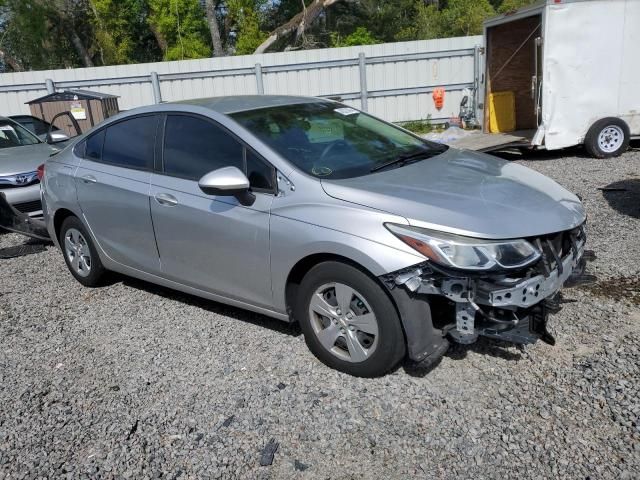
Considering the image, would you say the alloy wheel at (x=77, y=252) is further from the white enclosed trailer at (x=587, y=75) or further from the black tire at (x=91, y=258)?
the white enclosed trailer at (x=587, y=75)

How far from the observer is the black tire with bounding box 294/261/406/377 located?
3146mm

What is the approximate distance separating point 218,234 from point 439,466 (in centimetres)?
196

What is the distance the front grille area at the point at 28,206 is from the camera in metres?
7.12

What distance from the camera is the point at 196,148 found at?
408 centimetres

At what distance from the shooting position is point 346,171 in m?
3.66

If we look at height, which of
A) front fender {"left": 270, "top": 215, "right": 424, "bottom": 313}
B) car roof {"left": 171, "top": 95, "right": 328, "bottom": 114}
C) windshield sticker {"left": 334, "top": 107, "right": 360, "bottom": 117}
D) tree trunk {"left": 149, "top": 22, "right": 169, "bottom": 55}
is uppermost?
tree trunk {"left": 149, "top": 22, "right": 169, "bottom": 55}

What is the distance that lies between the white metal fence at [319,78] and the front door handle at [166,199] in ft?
36.3

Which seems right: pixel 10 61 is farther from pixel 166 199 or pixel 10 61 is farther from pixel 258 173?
pixel 258 173

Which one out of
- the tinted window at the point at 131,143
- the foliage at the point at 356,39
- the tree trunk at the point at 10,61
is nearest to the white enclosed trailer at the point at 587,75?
the tinted window at the point at 131,143

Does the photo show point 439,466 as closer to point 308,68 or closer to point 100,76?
point 308,68

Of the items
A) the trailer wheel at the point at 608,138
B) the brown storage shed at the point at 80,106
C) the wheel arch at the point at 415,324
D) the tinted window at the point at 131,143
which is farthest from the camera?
the brown storage shed at the point at 80,106

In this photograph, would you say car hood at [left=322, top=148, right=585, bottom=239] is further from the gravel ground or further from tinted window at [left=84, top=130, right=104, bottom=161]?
tinted window at [left=84, top=130, right=104, bottom=161]

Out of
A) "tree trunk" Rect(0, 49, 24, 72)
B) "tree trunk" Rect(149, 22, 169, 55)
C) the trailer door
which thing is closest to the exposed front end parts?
the trailer door

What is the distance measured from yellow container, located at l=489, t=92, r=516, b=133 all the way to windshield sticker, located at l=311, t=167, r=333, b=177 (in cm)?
924
